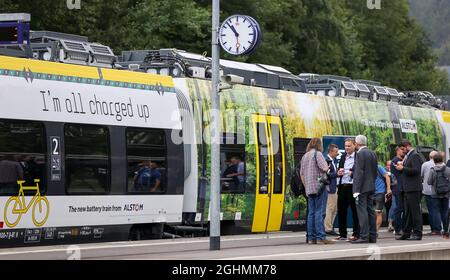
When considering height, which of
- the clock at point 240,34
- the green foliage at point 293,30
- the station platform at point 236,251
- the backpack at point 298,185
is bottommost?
the station platform at point 236,251

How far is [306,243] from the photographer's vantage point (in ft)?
65.0

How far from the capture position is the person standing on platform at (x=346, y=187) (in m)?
20.5

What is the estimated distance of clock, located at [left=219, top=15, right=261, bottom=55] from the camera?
1884 cm

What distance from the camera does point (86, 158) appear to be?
64.0 ft

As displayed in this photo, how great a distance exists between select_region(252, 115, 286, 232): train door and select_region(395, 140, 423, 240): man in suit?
3858mm

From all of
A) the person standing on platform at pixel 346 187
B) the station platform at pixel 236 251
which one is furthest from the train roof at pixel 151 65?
the station platform at pixel 236 251

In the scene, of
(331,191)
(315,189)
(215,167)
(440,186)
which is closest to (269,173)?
(331,191)

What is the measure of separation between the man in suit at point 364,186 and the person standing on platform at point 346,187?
2.64ft

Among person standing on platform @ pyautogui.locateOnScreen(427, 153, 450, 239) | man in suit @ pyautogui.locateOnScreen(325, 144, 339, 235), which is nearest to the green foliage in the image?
man in suit @ pyautogui.locateOnScreen(325, 144, 339, 235)

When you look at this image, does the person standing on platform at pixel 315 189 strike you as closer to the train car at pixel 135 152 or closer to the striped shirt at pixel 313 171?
the striped shirt at pixel 313 171

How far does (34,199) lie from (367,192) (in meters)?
5.53

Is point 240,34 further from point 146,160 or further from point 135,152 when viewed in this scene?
point 146,160
